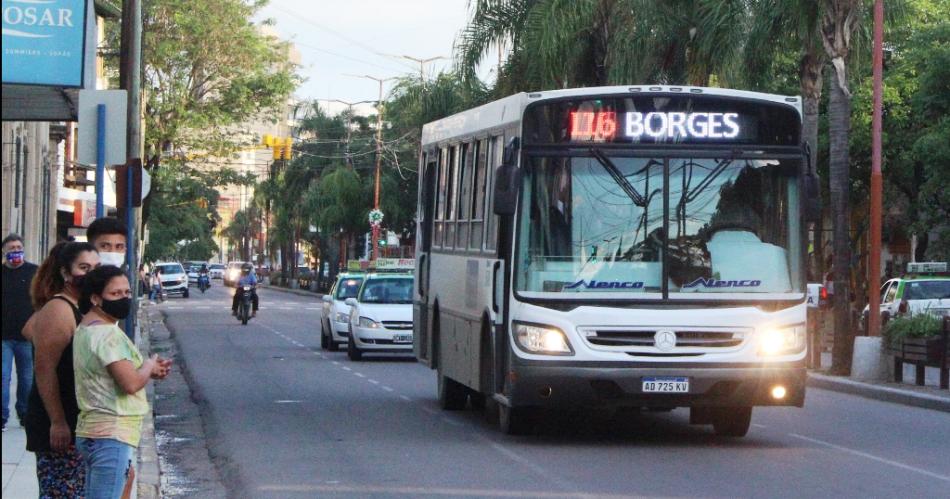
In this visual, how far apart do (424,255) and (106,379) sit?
1263 centimetres

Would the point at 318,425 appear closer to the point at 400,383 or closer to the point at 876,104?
the point at 400,383

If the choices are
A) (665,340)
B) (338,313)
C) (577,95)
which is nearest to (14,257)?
(577,95)

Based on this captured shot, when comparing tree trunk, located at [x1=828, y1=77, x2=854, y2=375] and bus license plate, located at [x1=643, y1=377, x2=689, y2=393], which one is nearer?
bus license plate, located at [x1=643, y1=377, x2=689, y2=393]

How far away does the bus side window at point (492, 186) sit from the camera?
14.5m

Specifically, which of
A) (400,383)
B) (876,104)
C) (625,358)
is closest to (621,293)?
(625,358)

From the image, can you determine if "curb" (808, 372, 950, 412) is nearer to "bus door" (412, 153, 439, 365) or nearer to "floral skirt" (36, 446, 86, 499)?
"bus door" (412, 153, 439, 365)

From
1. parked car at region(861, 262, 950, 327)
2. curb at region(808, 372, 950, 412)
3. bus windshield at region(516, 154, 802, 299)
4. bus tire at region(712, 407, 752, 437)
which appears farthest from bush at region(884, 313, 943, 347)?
parked car at region(861, 262, 950, 327)

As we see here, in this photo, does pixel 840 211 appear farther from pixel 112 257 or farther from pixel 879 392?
pixel 112 257

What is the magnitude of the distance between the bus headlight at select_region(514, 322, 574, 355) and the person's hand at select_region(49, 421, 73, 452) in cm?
711

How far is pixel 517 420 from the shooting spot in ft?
48.6

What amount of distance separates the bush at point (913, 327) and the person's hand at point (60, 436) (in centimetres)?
1607

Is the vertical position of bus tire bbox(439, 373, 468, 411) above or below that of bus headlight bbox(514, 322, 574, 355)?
below

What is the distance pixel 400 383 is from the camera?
74.3 feet

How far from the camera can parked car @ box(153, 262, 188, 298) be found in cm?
7875
